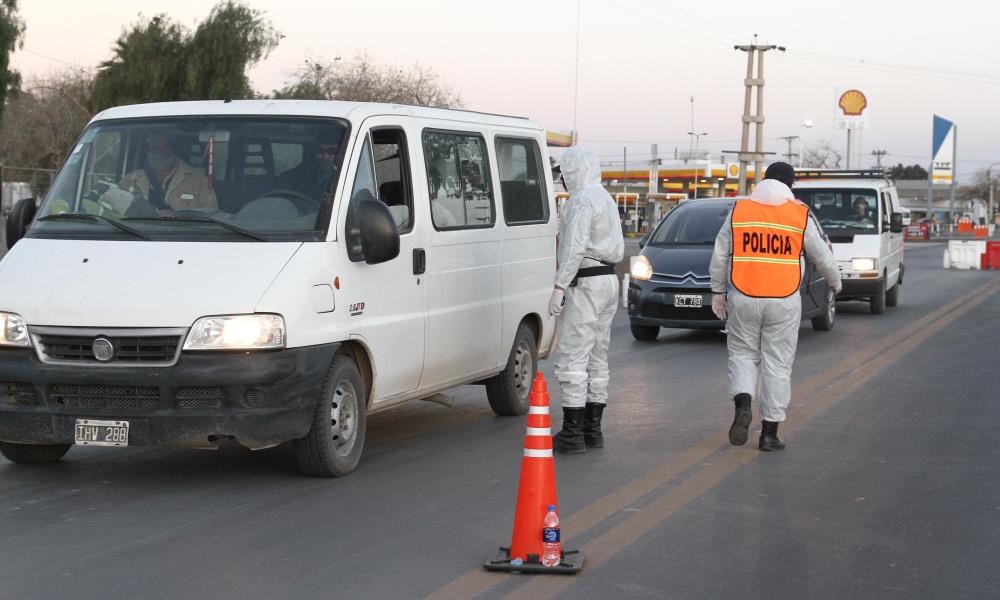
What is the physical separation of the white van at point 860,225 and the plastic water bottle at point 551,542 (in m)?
15.3

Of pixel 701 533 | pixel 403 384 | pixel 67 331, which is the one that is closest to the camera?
pixel 701 533

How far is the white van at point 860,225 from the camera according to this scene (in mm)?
20141

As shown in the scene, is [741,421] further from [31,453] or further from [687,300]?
[687,300]

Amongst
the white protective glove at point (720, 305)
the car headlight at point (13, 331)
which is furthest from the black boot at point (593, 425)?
the car headlight at point (13, 331)

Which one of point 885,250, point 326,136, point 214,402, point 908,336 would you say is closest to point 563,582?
point 214,402

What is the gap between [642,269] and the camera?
1589cm

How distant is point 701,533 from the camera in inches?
247

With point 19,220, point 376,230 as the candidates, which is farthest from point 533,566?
point 19,220

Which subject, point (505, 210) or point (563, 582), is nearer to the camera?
point (563, 582)

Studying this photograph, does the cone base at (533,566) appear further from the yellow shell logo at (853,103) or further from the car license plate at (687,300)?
the yellow shell logo at (853,103)

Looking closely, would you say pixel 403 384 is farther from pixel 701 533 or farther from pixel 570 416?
pixel 701 533

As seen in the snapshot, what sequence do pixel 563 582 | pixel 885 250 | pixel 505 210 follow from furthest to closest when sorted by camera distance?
pixel 885 250 < pixel 505 210 < pixel 563 582

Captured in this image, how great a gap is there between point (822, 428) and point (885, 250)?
11.8m

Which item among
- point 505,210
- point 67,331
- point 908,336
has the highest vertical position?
point 505,210
